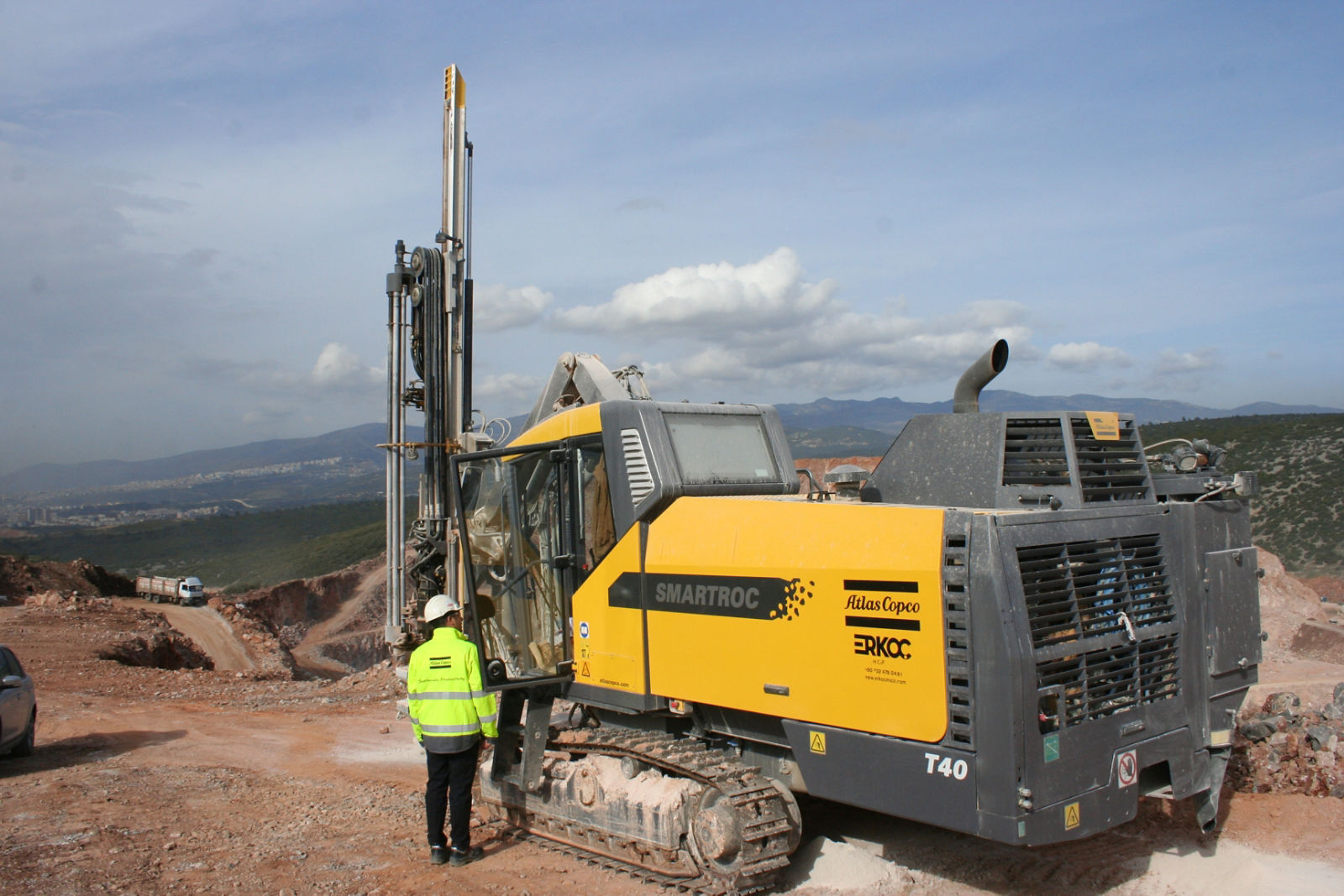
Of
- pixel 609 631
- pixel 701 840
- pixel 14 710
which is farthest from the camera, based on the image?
pixel 14 710

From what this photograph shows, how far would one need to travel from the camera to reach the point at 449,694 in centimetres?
705

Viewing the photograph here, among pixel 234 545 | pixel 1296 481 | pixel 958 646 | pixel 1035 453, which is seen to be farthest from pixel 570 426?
pixel 234 545

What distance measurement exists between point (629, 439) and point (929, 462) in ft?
6.88

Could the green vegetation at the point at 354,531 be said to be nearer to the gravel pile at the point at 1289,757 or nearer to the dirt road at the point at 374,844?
the dirt road at the point at 374,844

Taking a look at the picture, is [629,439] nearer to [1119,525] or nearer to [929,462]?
[929,462]

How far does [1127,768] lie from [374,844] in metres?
5.52

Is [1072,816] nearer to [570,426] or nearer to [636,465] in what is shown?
[636,465]

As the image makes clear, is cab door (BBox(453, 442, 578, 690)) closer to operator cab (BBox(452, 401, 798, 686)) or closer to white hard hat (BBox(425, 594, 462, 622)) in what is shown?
operator cab (BBox(452, 401, 798, 686))

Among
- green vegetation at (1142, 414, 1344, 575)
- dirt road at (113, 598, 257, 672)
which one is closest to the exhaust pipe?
dirt road at (113, 598, 257, 672)

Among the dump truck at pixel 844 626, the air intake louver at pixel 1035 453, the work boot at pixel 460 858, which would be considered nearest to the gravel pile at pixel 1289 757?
the dump truck at pixel 844 626

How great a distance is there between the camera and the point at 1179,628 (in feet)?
19.6

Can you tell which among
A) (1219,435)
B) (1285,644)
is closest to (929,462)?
(1285,644)

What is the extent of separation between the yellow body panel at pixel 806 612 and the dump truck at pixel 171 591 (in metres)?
36.1

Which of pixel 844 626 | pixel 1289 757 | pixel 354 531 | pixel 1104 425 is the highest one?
pixel 1104 425
